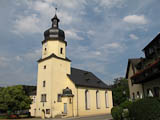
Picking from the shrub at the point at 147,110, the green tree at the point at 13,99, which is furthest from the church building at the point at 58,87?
the shrub at the point at 147,110

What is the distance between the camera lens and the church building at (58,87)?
30.6m

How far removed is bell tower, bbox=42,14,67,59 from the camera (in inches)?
1334

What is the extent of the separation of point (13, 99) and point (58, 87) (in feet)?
29.8

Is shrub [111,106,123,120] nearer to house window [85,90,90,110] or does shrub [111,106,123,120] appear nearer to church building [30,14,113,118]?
church building [30,14,113,118]

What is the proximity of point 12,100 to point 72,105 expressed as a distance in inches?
466

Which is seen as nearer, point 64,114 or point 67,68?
point 64,114

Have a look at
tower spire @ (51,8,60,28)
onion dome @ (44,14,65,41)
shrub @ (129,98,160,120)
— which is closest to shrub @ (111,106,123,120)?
shrub @ (129,98,160,120)

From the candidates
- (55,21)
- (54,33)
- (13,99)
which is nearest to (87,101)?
(13,99)

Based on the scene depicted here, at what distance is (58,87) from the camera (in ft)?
105

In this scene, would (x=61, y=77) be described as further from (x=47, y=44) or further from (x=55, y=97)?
(x=47, y=44)

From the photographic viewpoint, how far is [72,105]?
102ft

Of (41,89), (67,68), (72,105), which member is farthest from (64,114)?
(67,68)

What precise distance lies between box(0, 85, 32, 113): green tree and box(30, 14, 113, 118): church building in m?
3.31

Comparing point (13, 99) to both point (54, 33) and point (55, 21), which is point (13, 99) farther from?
point (55, 21)
